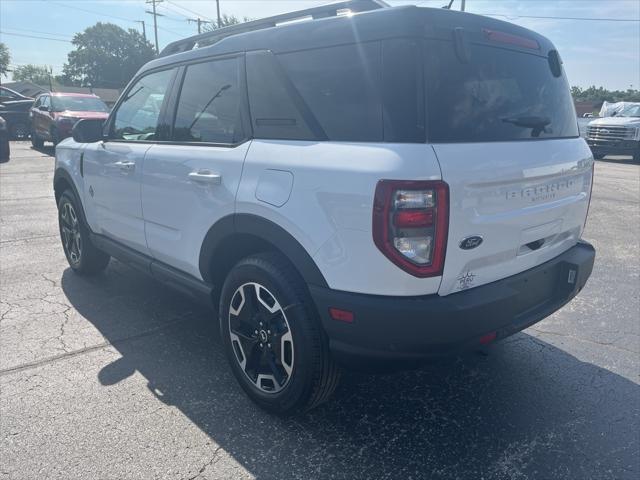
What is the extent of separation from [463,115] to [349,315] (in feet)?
3.25

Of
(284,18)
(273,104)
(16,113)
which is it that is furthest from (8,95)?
(273,104)

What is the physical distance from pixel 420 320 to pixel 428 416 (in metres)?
0.94

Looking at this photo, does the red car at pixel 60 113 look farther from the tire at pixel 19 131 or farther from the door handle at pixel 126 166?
the door handle at pixel 126 166

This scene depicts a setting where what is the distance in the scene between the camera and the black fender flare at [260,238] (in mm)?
2277

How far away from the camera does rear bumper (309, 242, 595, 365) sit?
206cm

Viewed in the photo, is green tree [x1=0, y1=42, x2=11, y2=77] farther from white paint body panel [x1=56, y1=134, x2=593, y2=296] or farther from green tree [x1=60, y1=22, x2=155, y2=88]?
white paint body panel [x1=56, y1=134, x2=593, y2=296]

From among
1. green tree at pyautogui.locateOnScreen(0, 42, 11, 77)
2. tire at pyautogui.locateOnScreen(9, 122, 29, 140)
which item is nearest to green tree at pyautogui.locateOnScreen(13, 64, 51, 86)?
green tree at pyautogui.locateOnScreen(0, 42, 11, 77)

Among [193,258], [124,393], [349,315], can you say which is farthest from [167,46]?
[349,315]

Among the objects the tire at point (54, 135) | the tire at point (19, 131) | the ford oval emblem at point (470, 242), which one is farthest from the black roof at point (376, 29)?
the tire at point (19, 131)

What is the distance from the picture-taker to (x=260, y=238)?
255cm

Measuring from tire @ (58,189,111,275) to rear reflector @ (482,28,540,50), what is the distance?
3.65 m

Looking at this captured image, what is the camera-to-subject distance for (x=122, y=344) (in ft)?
11.5

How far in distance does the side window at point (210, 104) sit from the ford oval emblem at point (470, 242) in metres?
1.32

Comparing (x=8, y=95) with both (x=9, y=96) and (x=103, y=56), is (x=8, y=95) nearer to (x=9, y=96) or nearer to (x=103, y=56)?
(x=9, y=96)
